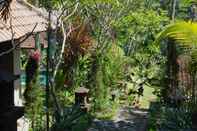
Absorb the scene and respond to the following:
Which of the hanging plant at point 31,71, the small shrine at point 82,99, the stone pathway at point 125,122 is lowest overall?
the stone pathway at point 125,122

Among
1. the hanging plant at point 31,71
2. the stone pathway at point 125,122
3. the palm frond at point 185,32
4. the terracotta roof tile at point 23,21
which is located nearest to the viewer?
the terracotta roof tile at point 23,21

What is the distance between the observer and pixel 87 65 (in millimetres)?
17812

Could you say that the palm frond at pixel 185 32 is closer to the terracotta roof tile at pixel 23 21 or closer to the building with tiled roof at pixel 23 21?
the building with tiled roof at pixel 23 21

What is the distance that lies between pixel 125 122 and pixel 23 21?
3808 mm

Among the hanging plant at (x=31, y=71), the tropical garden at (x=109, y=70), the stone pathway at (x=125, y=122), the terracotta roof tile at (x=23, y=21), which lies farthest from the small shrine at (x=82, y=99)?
the terracotta roof tile at (x=23, y=21)

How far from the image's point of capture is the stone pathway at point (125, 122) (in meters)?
11.4

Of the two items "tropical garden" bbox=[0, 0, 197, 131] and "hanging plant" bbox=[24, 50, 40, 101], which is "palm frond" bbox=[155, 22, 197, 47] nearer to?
"tropical garden" bbox=[0, 0, 197, 131]

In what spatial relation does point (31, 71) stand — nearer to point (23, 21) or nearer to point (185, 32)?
point (23, 21)

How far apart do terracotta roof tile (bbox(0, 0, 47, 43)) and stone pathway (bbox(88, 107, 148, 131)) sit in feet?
8.58

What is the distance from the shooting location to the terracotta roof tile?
9471 millimetres

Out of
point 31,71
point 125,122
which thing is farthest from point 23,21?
point 125,122

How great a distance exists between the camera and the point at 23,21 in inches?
415

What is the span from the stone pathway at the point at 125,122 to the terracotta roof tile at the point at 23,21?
8.58ft

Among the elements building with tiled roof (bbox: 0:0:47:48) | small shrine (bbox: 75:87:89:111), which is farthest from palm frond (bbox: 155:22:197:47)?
small shrine (bbox: 75:87:89:111)
